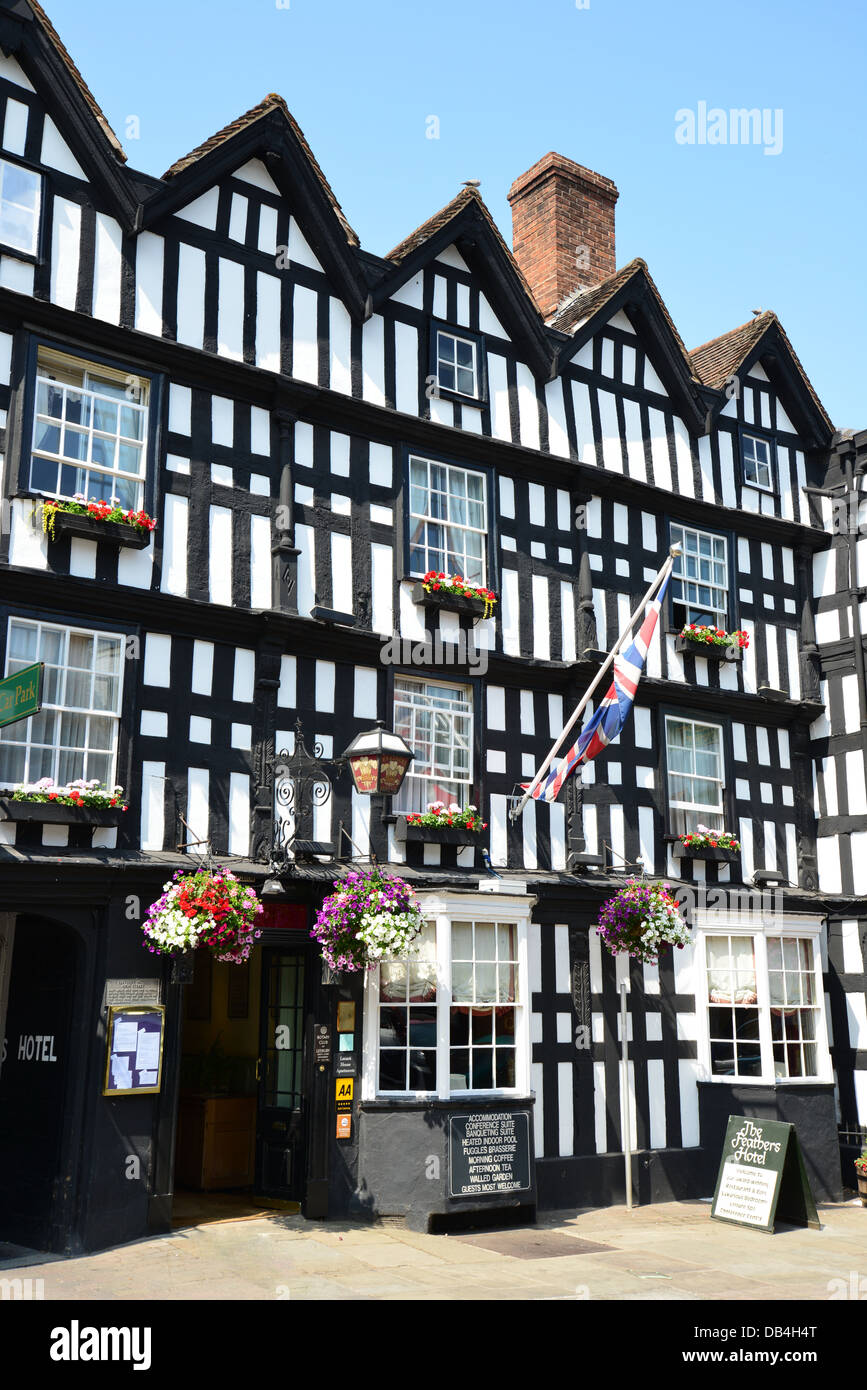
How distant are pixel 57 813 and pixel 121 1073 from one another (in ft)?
8.01

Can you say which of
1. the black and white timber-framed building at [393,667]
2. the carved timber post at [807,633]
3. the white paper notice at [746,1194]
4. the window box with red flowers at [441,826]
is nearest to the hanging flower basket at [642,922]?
the black and white timber-framed building at [393,667]

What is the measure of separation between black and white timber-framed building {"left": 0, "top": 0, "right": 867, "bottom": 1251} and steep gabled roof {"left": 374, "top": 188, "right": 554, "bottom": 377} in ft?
0.18

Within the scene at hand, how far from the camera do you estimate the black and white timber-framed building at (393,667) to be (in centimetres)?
1189

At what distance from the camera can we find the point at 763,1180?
43.1 feet

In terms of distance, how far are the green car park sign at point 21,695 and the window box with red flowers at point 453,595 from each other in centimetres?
523

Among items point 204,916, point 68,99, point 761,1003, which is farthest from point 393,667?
point 68,99

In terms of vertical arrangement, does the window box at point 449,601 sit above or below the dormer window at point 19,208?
below

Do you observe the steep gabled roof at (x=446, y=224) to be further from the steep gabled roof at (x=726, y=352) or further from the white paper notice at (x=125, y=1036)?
the white paper notice at (x=125, y=1036)

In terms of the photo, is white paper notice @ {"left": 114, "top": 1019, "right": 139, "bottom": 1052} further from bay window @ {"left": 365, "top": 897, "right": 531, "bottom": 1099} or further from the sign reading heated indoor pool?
the sign reading heated indoor pool

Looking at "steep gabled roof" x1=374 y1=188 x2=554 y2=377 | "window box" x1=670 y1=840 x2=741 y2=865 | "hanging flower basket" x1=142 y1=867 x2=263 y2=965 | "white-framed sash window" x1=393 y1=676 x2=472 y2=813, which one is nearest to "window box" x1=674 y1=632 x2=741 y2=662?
"window box" x1=670 y1=840 x2=741 y2=865

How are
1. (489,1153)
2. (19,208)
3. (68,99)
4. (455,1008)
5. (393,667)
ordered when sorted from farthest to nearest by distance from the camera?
(393,667) < (455,1008) < (68,99) < (489,1153) < (19,208)

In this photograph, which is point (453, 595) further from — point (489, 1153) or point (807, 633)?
point (807, 633)

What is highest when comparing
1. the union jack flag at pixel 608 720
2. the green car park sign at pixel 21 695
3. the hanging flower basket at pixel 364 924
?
the union jack flag at pixel 608 720
